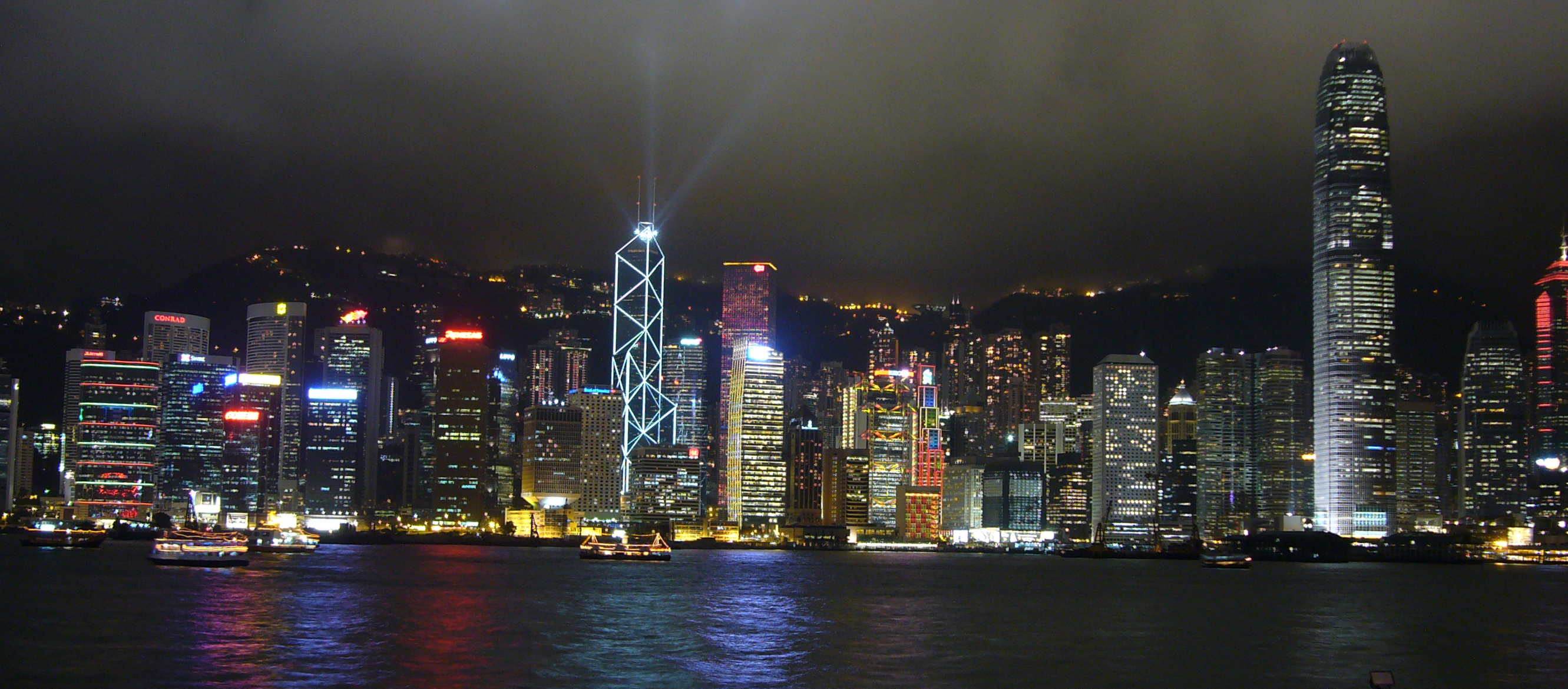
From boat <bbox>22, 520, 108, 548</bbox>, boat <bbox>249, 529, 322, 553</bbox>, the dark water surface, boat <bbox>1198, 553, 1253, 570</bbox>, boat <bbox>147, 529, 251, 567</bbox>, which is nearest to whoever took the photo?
the dark water surface

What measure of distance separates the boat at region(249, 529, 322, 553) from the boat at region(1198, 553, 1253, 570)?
105395 millimetres

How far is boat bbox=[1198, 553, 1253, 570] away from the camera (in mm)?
173000

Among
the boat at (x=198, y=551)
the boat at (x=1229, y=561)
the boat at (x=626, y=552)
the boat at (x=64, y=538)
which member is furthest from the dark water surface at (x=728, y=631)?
the boat at (x=1229, y=561)

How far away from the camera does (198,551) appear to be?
10931 cm

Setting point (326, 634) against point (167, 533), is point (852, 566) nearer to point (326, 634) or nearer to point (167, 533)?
point (167, 533)

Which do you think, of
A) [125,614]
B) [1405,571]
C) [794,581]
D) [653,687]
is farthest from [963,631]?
[1405,571]

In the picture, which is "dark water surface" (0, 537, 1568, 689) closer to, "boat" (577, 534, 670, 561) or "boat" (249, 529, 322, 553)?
"boat" (577, 534, 670, 561)

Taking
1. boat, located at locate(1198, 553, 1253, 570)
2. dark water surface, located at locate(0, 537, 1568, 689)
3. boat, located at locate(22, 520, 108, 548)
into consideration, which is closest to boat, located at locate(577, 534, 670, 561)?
dark water surface, located at locate(0, 537, 1568, 689)

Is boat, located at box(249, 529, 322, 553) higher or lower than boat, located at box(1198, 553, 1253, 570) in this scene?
higher

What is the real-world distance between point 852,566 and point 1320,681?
100 metres

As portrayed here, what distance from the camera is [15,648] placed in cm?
4547

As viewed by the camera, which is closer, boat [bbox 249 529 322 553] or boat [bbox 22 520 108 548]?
boat [bbox 22 520 108 548]

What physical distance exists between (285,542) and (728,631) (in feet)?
377

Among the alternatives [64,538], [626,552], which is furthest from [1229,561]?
[64,538]
